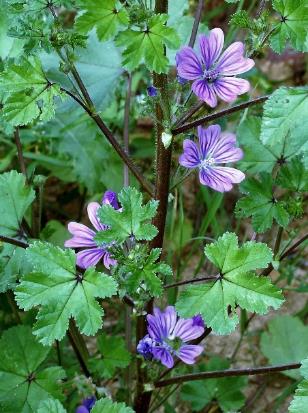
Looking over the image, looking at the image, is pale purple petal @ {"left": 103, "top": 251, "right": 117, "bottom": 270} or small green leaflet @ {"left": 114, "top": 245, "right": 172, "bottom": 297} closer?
small green leaflet @ {"left": 114, "top": 245, "right": 172, "bottom": 297}

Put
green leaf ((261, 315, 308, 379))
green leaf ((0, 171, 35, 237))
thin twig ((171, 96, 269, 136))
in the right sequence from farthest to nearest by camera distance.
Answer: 1. green leaf ((261, 315, 308, 379))
2. green leaf ((0, 171, 35, 237))
3. thin twig ((171, 96, 269, 136))

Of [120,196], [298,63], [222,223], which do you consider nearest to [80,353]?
[120,196]

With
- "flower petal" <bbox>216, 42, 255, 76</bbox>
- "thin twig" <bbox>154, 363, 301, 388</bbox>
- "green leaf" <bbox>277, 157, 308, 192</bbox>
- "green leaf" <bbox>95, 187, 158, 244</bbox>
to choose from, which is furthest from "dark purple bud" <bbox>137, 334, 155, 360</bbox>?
"flower petal" <bbox>216, 42, 255, 76</bbox>

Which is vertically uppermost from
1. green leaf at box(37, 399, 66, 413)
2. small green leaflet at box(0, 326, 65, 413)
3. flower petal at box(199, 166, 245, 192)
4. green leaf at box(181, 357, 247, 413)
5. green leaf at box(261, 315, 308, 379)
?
flower petal at box(199, 166, 245, 192)

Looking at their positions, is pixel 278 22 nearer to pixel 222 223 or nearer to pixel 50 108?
pixel 50 108

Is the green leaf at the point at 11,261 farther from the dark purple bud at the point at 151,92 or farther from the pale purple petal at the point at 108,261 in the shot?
the dark purple bud at the point at 151,92

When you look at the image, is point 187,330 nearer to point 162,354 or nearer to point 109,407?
point 162,354

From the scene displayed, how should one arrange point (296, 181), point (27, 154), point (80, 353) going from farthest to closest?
point (27, 154) < point (80, 353) < point (296, 181)

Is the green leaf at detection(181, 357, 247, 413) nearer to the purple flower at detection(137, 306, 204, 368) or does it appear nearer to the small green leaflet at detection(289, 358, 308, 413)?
the purple flower at detection(137, 306, 204, 368)
